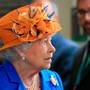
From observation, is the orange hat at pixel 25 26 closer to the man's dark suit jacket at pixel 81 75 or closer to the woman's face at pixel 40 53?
the woman's face at pixel 40 53

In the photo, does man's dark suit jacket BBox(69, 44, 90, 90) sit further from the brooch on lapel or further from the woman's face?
the woman's face

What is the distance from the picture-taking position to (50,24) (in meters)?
2.87

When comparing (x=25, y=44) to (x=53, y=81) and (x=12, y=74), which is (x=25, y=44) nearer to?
(x=12, y=74)

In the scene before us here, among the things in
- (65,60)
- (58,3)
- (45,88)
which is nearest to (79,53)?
(65,60)

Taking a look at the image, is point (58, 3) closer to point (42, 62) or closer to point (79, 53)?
point (79, 53)

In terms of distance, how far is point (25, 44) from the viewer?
287cm

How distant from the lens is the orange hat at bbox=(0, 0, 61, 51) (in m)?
2.84

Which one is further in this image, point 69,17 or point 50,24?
point 69,17

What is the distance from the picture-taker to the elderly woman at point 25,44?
2.84 meters

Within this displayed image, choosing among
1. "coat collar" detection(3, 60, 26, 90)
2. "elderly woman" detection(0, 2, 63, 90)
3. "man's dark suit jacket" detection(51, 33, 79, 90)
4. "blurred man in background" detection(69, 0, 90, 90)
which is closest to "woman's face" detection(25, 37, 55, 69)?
"elderly woman" detection(0, 2, 63, 90)

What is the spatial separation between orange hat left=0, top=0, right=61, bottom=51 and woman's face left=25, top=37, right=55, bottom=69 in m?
0.06

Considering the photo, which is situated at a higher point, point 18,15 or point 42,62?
point 18,15

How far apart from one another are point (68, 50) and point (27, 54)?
145cm

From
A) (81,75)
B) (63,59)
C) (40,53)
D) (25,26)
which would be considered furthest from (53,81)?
(63,59)
